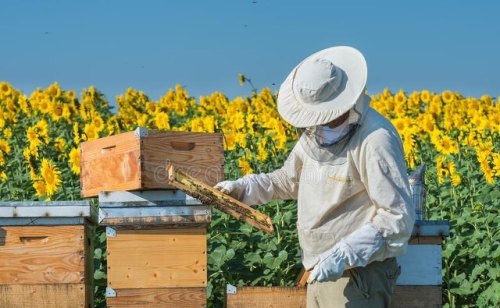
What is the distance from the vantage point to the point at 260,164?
32.6 feet

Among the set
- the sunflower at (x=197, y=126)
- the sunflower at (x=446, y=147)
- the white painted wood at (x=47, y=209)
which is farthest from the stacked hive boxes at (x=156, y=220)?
the sunflower at (x=197, y=126)

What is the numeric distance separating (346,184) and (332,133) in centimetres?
23

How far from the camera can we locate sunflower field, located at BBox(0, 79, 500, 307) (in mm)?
7570

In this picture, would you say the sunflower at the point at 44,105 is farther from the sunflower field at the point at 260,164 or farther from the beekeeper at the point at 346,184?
the beekeeper at the point at 346,184

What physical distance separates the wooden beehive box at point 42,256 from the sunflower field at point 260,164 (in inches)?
52.4

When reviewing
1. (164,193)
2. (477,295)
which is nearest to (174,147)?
(164,193)

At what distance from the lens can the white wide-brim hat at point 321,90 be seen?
457cm

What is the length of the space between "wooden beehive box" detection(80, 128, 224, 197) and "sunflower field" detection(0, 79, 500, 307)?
1.45 meters

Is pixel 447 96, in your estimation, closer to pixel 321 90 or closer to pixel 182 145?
pixel 182 145

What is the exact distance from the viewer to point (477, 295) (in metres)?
7.84

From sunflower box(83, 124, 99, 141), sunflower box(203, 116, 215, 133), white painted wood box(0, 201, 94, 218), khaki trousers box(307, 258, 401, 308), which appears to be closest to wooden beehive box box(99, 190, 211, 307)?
white painted wood box(0, 201, 94, 218)

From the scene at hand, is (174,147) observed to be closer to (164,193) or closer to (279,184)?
(164,193)

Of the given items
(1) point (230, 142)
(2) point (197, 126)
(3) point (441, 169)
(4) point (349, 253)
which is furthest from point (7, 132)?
(4) point (349, 253)

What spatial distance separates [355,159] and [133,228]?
1.56 meters
